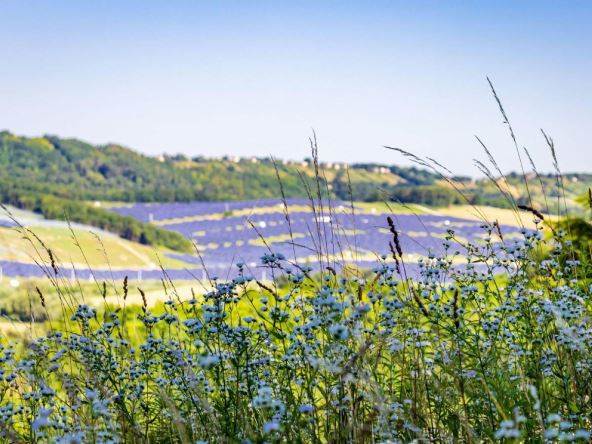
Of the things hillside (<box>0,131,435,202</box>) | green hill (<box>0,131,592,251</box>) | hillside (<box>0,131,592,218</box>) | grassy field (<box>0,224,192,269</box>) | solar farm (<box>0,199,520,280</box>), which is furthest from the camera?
hillside (<box>0,131,435,202</box>)

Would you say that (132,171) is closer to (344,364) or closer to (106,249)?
(106,249)

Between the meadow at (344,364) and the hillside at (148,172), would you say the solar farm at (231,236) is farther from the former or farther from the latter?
the hillside at (148,172)

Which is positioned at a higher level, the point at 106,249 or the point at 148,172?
the point at 148,172

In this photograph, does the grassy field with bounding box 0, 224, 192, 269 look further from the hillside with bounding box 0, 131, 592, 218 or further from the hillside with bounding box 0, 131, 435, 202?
the hillside with bounding box 0, 131, 435, 202

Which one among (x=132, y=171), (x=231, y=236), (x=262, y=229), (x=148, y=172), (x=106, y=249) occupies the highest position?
(x=132, y=171)

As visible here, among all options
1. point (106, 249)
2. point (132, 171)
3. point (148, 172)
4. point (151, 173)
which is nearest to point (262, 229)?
point (106, 249)

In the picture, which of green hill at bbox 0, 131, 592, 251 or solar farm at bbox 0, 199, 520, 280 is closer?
solar farm at bbox 0, 199, 520, 280

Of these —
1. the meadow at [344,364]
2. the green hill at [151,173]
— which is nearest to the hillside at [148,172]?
the green hill at [151,173]

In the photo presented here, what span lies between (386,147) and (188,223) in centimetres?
4083

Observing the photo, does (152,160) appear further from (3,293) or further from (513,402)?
(513,402)

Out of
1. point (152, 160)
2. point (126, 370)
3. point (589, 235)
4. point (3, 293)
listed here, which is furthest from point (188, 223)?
point (152, 160)

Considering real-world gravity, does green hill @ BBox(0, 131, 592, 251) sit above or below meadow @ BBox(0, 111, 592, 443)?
above

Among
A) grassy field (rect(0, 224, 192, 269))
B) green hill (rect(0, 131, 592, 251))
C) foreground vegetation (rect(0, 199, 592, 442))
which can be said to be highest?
green hill (rect(0, 131, 592, 251))

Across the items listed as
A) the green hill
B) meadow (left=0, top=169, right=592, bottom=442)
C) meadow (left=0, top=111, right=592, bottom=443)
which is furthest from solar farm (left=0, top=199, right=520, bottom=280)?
the green hill
